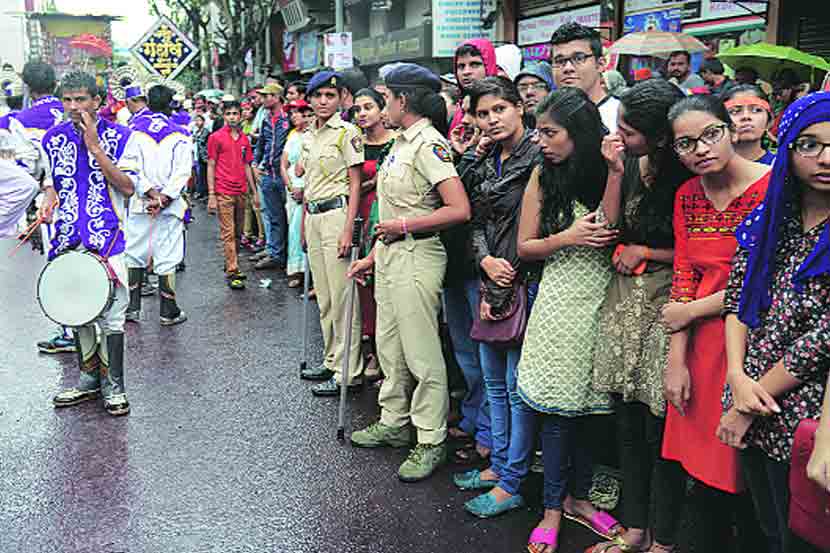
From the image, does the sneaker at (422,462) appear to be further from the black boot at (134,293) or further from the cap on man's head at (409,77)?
the black boot at (134,293)

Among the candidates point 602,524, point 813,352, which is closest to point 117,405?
point 602,524

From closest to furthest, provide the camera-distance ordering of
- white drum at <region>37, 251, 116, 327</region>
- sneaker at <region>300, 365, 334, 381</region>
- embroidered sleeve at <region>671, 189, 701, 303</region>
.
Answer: embroidered sleeve at <region>671, 189, 701, 303</region> < white drum at <region>37, 251, 116, 327</region> < sneaker at <region>300, 365, 334, 381</region>

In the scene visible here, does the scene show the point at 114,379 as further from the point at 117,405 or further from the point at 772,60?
the point at 772,60

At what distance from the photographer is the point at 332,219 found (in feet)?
19.5

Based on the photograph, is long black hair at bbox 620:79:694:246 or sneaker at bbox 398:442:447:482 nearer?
long black hair at bbox 620:79:694:246

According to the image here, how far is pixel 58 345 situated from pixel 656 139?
19.0 feet

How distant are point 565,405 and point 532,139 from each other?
1306 mm

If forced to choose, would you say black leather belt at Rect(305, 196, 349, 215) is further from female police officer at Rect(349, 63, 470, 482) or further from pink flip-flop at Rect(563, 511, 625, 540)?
pink flip-flop at Rect(563, 511, 625, 540)

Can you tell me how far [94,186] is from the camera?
5531 millimetres

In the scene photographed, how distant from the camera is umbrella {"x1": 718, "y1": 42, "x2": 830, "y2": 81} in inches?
267

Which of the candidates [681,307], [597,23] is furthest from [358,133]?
[597,23]

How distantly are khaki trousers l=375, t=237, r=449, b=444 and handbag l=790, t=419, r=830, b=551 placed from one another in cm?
253

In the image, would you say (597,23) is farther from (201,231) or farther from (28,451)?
(28,451)

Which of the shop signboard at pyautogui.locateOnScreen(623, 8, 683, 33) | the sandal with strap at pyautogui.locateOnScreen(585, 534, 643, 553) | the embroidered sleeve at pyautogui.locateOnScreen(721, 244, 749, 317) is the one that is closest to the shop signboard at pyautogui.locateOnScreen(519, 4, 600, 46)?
the shop signboard at pyautogui.locateOnScreen(623, 8, 683, 33)
